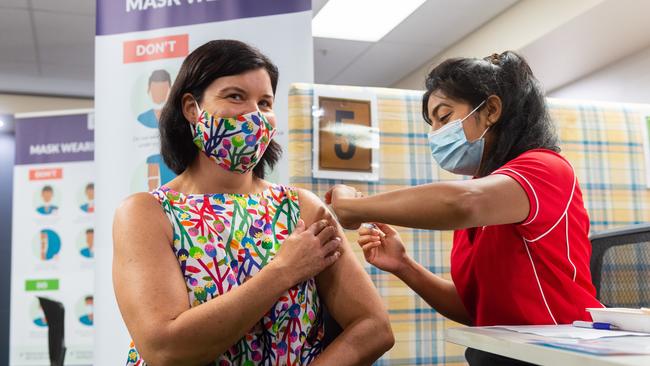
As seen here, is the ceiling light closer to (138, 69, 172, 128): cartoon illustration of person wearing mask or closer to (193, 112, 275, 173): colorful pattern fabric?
(138, 69, 172, 128): cartoon illustration of person wearing mask

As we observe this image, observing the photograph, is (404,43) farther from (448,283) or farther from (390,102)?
(448,283)

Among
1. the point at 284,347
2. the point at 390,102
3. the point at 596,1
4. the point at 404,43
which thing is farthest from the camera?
the point at 404,43

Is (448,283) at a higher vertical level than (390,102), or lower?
lower

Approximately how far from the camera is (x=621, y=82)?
5176 millimetres

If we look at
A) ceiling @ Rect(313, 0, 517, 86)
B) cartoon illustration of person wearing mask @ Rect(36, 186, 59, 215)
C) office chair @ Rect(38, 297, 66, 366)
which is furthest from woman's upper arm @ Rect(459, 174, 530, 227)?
cartoon illustration of person wearing mask @ Rect(36, 186, 59, 215)

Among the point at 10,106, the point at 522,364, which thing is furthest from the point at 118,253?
the point at 10,106

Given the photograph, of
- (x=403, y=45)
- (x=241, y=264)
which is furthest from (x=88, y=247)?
(x=241, y=264)

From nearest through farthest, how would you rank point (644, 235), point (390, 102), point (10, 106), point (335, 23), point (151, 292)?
1. point (151, 292)
2. point (644, 235)
3. point (390, 102)
4. point (335, 23)
5. point (10, 106)

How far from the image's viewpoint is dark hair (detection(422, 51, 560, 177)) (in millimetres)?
1558

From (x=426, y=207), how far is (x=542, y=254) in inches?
12.2

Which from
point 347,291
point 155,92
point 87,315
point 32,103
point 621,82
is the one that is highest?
point 32,103

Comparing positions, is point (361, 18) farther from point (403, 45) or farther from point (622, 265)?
point (622, 265)

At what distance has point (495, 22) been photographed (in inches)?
218

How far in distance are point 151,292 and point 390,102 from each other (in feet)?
4.13
